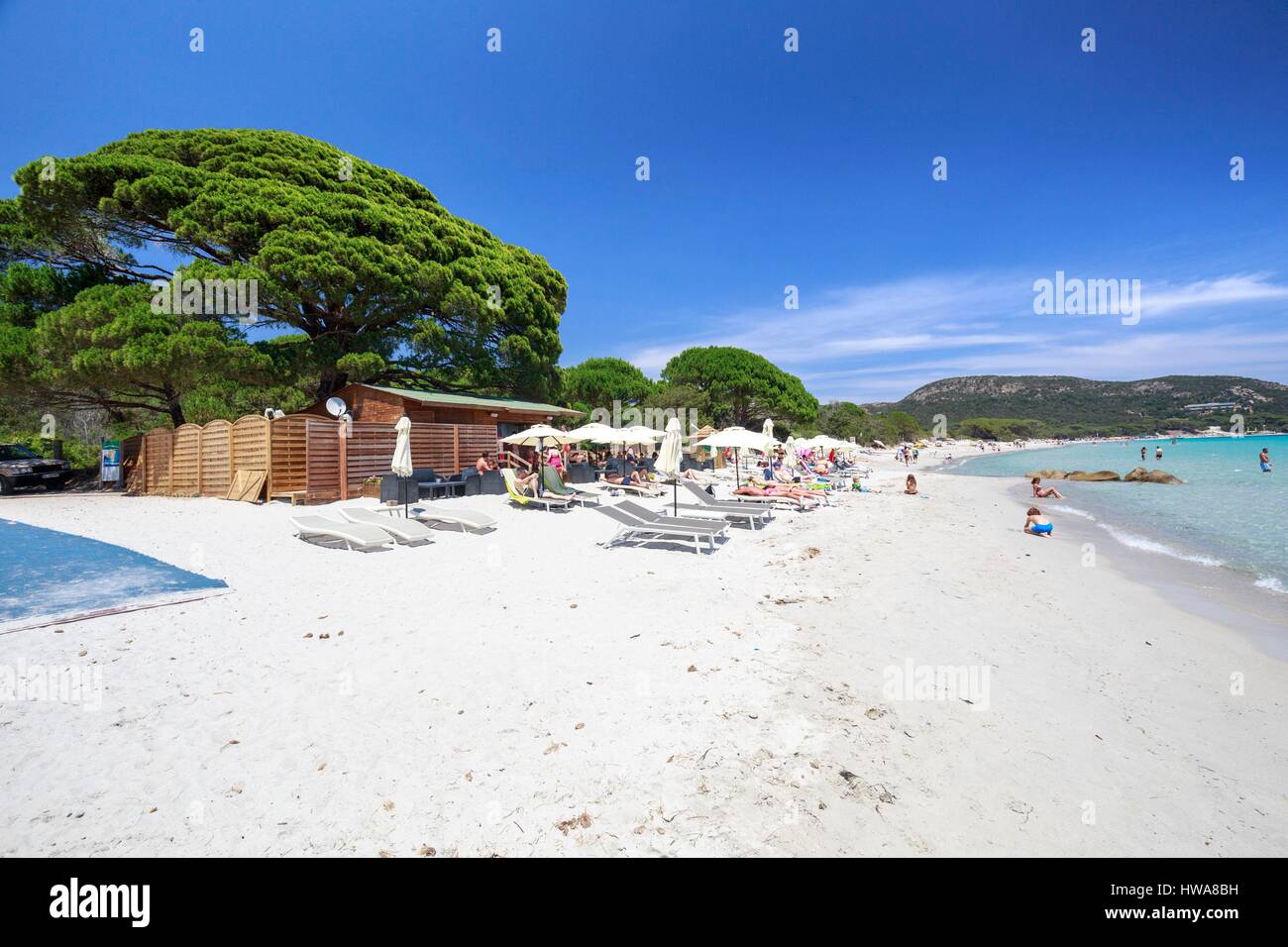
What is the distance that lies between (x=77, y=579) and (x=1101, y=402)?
542 ft

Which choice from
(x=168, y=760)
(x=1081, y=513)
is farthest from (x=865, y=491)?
(x=168, y=760)

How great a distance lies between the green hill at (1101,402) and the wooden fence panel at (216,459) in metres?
124

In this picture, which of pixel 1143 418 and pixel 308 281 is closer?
pixel 308 281

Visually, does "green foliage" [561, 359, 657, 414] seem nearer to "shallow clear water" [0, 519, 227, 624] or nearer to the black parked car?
the black parked car

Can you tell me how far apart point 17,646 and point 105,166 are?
19.8 meters

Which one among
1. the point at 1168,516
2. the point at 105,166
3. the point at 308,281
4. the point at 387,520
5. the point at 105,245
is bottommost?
the point at 1168,516

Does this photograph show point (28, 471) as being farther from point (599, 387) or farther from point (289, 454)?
point (599, 387)

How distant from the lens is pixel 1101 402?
398ft

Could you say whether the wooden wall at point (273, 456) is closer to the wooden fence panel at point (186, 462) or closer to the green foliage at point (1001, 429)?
the wooden fence panel at point (186, 462)

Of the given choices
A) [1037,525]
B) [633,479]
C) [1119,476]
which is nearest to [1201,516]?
[1037,525]

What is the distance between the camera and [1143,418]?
108188 millimetres

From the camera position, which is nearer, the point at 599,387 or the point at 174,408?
the point at 174,408
